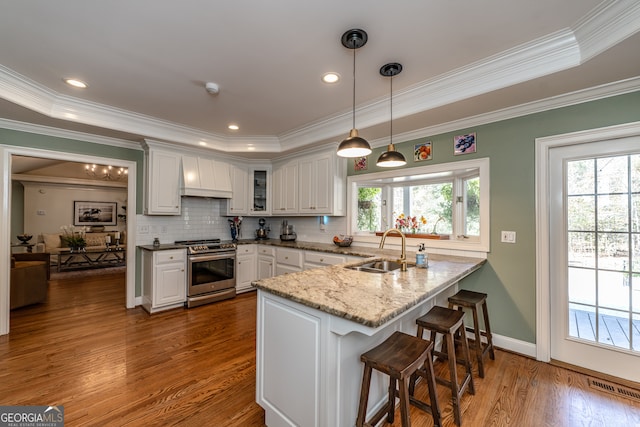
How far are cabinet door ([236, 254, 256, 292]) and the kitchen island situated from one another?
9.07ft

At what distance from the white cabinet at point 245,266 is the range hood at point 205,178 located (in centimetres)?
94

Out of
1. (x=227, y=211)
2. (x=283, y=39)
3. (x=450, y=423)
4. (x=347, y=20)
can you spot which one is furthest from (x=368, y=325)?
(x=227, y=211)

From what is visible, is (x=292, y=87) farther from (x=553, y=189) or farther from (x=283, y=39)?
(x=553, y=189)

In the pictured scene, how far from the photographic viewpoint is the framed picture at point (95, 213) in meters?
7.60

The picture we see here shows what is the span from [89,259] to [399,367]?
831cm

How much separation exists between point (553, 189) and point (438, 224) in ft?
4.07

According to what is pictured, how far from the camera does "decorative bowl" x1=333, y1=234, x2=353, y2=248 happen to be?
3.79 meters

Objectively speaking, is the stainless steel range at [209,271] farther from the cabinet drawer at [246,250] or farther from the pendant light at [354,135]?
the pendant light at [354,135]

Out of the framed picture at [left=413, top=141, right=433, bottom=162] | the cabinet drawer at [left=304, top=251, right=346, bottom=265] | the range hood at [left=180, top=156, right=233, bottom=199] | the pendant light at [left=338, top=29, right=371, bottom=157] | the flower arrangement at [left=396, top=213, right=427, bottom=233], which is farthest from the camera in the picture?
the range hood at [left=180, top=156, right=233, bottom=199]

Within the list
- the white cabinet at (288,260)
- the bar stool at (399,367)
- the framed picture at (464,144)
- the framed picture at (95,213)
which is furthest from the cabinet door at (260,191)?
the framed picture at (95,213)

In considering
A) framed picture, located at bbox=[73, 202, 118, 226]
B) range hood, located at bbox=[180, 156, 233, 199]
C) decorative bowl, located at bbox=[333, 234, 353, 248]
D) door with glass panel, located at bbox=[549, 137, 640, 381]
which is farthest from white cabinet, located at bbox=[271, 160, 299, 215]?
framed picture, located at bbox=[73, 202, 118, 226]

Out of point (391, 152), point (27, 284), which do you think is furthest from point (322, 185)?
point (27, 284)

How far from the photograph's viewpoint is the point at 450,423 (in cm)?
169

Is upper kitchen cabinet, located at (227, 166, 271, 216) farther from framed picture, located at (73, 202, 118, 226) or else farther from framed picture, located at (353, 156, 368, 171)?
framed picture, located at (73, 202, 118, 226)
